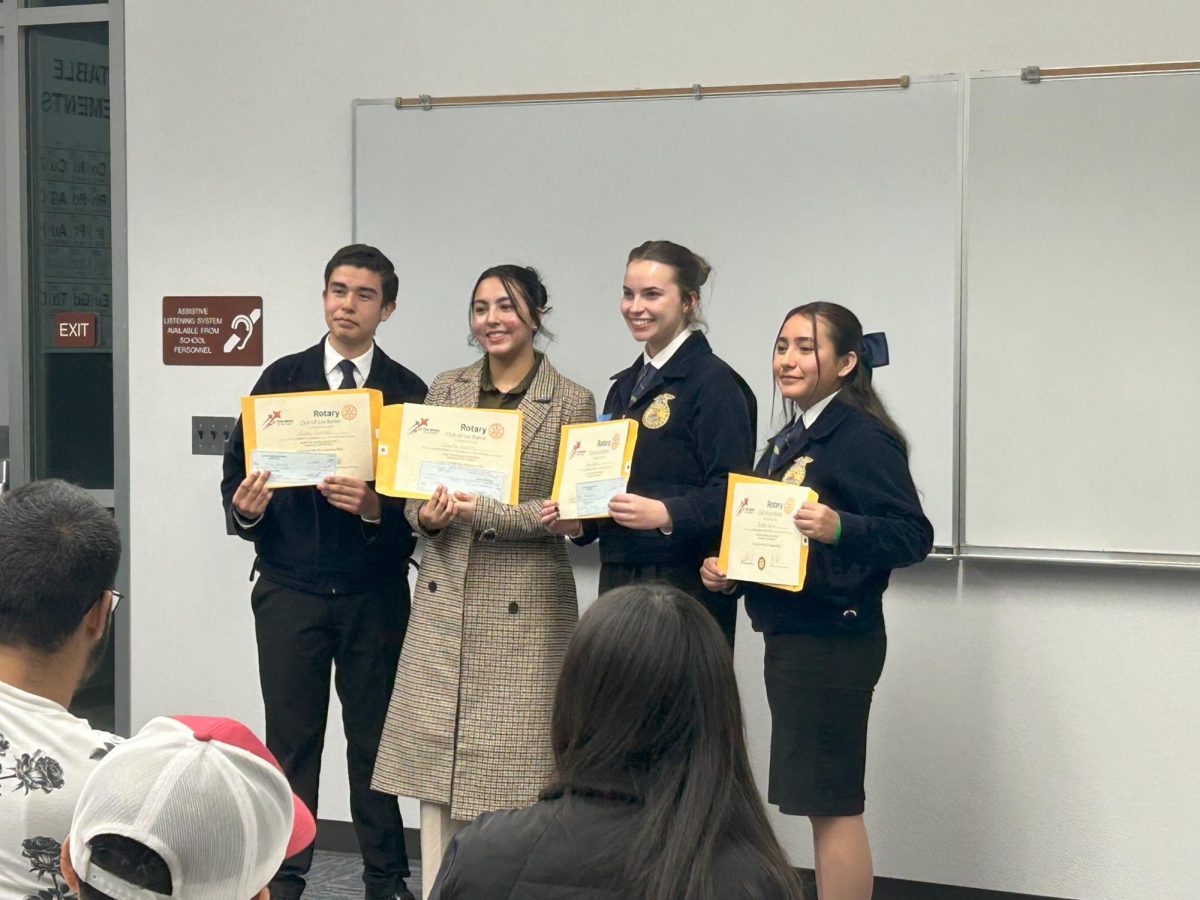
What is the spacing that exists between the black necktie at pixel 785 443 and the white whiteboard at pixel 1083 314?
2.61ft

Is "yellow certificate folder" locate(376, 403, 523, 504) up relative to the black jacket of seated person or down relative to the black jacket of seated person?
up

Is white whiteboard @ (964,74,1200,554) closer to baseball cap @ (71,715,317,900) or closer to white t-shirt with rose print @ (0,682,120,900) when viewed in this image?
white t-shirt with rose print @ (0,682,120,900)

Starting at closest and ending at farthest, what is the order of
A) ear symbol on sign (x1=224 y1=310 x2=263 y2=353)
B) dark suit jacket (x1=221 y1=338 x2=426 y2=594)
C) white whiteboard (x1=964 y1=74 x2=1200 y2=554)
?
dark suit jacket (x1=221 y1=338 x2=426 y2=594), white whiteboard (x1=964 y1=74 x2=1200 y2=554), ear symbol on sign (x1=224 y1=310 x2=263 y2=353)

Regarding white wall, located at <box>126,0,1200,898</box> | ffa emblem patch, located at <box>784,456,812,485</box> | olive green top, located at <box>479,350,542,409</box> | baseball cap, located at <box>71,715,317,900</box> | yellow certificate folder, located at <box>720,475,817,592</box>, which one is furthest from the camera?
white wall, located at <box>126,0,1200,898</box>

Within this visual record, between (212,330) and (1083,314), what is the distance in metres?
2.54

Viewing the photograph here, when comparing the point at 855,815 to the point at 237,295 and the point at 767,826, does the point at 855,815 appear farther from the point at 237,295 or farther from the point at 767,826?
the point at 237,295

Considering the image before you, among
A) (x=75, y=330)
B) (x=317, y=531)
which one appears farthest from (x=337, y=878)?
(x=75, y=330)

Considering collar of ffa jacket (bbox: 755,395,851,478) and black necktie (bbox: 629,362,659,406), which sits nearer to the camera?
collar of ffa jacket (bbox: 755,395,851,478)

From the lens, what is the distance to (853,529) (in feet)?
9.20

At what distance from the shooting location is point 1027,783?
3.62 meters

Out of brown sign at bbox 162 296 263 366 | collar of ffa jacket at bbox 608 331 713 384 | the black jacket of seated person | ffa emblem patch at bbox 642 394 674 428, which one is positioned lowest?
the black jacket of seated person

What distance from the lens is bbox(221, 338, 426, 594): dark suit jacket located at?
3.31 meters

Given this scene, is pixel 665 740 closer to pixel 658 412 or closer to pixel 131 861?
pixel 131 861

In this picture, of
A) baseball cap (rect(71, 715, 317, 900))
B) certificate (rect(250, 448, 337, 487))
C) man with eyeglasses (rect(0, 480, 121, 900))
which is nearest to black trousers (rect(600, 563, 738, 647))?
certificate (rect(250, 448, 337, 487))
